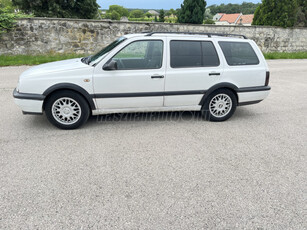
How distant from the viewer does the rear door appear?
437 centimetres

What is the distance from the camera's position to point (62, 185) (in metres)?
2.76

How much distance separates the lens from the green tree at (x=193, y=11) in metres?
25.4

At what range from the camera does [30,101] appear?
12.9 ft

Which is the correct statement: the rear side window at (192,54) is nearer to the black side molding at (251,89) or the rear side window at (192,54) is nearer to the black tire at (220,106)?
the black tire at (220,106)

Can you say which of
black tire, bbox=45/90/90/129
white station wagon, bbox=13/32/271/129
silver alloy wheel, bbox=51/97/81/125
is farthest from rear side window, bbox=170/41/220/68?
silver alloy wheel, bbox=51/97/81/125

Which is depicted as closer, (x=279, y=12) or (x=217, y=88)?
(x=217, y=88)

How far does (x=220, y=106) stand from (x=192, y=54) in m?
1.21

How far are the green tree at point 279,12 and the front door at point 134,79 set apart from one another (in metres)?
17.8

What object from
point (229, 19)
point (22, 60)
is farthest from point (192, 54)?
point (229, 19)

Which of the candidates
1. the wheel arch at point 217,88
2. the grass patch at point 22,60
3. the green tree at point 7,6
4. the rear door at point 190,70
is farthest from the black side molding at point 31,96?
the green tree at point 7,6

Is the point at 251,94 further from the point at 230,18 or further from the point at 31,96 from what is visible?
the point at 230,18

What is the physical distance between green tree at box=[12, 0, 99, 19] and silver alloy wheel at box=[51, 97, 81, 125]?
55.4ft

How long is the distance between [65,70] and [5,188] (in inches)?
82.2

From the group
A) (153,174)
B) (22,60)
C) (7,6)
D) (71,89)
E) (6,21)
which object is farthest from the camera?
(7,6)
